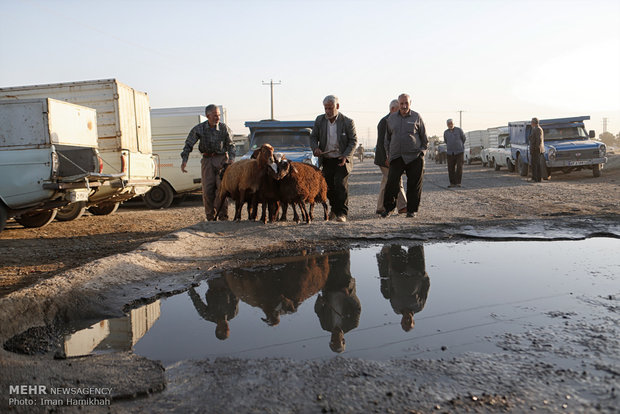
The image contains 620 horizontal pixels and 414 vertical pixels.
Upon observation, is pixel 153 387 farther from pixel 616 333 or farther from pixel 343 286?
pixel 616 333

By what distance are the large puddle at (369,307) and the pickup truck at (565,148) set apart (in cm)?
1491

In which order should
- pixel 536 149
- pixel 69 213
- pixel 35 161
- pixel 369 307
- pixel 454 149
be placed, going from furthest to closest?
pixel 536 149 → pixel 454 149 → pixel 69 213 → pixel 35 161 → pixel 369 307

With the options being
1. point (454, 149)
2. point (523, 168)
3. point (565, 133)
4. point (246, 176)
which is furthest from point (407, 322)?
point (523, 168)

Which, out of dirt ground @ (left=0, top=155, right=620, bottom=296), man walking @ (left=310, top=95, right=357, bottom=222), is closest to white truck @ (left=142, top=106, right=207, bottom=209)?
dirt ground @ (left=0, top=155, right=620, bottom=296)

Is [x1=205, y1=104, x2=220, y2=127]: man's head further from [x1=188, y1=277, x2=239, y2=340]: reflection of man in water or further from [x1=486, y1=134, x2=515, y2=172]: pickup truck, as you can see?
[x1=486, y1=134, x2=515, y2=172]: pickup truck

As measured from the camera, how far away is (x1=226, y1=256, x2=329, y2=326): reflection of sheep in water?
438cm

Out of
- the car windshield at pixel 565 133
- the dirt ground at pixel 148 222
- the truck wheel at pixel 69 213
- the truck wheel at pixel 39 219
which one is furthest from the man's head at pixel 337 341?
the car windshield at pixel 565 133

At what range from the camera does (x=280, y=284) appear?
5.03m

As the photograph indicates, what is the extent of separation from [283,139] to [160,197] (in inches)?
157

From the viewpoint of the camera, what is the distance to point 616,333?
339 centimetres

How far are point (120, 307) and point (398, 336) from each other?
2264 mm

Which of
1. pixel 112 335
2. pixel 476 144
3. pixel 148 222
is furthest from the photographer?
pixel 476 144

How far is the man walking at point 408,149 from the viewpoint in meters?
9.38

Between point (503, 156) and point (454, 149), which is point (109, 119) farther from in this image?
point (503, 156)
